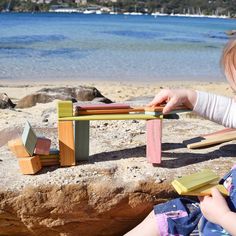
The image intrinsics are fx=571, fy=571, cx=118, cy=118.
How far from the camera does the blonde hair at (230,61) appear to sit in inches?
100

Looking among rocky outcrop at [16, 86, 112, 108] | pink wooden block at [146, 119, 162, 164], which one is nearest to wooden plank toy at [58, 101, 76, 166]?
pink wooden block at [146, 119, 162, 164]

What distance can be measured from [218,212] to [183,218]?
0.39 metres

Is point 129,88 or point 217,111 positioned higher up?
point 217,111

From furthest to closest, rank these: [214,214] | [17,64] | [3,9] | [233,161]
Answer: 1. [3,9]
2. [17,64]
3. [233,161]
4. [214,214]

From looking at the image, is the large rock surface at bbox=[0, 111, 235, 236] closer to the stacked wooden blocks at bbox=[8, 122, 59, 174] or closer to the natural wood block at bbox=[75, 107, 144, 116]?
the stacked wooden blocks at bbox=[8, 122, 59, 174]

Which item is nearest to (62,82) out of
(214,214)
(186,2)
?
(214,214)

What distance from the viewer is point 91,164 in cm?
307

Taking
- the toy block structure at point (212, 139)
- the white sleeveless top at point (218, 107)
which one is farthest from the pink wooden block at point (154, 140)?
the toy block structure at point (212, 139)

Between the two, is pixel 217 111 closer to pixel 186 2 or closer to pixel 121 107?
pixel 121 107

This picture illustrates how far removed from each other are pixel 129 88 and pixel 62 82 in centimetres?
148

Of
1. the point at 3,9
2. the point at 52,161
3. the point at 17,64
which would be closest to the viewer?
the point at 52,161

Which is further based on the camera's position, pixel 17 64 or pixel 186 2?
pixel 186 2

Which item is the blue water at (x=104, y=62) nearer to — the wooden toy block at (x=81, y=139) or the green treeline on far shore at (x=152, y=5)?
the wooden toy block at (x=81, y=139)

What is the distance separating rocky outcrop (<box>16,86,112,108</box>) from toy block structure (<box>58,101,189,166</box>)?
3.76m
